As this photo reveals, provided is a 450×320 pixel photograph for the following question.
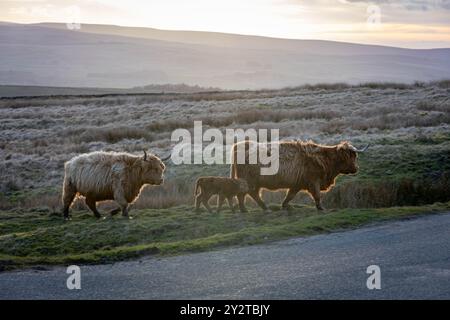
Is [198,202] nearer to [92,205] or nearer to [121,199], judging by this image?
[121,199]

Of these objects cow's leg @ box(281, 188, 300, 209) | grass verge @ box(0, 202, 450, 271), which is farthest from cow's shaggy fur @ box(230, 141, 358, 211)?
grass verge @ box(0, 202, 450, 271)

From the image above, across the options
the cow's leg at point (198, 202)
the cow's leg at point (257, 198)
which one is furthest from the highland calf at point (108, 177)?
the cow's leg at point (257, 198)

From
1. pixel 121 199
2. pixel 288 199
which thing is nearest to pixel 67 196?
pixel 121 199

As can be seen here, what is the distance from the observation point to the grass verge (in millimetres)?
13531

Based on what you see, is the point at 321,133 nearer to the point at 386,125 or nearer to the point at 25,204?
the point at 386,125

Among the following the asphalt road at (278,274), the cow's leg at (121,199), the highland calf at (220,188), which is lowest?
the asphalt road at (278,274)

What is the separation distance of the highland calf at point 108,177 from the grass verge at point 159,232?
74 centimetres

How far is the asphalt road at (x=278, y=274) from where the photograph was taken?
10125mm

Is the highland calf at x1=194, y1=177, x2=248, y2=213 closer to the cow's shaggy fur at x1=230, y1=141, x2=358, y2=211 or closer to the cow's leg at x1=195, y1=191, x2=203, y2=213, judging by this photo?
the cow's leg at x1=195, y1=191, x2=203, y2=213

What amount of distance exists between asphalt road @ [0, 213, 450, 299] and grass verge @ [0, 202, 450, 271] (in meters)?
0.67

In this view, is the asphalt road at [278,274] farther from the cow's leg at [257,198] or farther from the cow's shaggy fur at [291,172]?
the cow's shaggy fur at [291,172]
